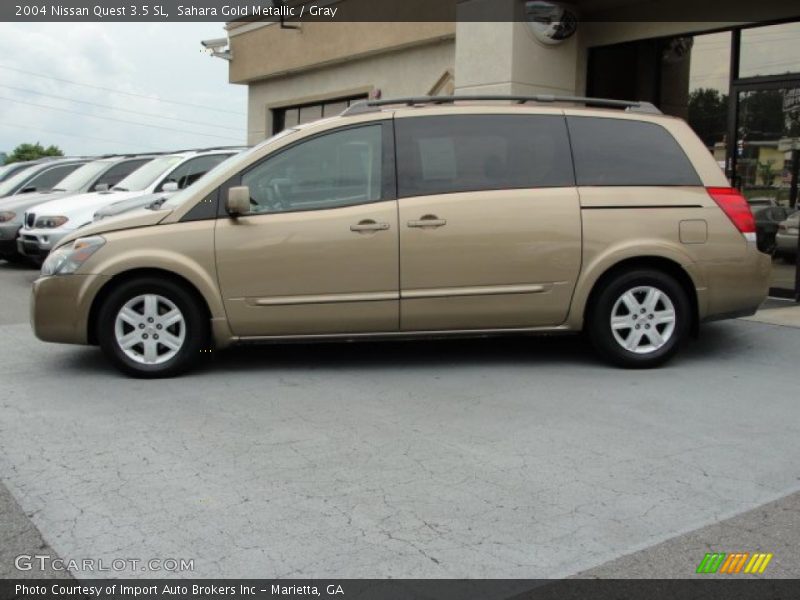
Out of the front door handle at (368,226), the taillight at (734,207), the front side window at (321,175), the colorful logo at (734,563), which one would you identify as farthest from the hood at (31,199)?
the colorful logo at (734,563)

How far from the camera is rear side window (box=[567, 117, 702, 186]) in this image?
6531mm

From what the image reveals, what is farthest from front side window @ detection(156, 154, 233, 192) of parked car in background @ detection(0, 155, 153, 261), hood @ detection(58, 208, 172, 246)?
hood @ detection(58, 208, 172, 246)

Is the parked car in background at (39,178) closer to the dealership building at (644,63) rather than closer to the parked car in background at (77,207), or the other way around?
the parked car in background at (77,207)

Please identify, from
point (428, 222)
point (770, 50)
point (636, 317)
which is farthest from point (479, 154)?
point (770, 50)

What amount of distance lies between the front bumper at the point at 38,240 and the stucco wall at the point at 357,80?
6.60m

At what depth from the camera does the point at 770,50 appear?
9.79 metres

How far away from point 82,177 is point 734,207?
11.6 metres

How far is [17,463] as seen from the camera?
4.42m

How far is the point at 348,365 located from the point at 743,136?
6.05 m

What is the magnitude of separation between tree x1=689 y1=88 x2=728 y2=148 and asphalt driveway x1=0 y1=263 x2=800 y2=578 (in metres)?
4.47

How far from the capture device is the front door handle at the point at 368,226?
619 cm

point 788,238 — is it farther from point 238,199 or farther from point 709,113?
point 238,199

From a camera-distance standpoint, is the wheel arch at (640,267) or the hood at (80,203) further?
the hood at (80,203)

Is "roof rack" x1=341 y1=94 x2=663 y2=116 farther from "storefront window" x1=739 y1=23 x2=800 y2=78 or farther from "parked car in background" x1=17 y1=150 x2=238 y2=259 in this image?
"parked car in background" x1=17 y1=150 x2=238 y2=259
